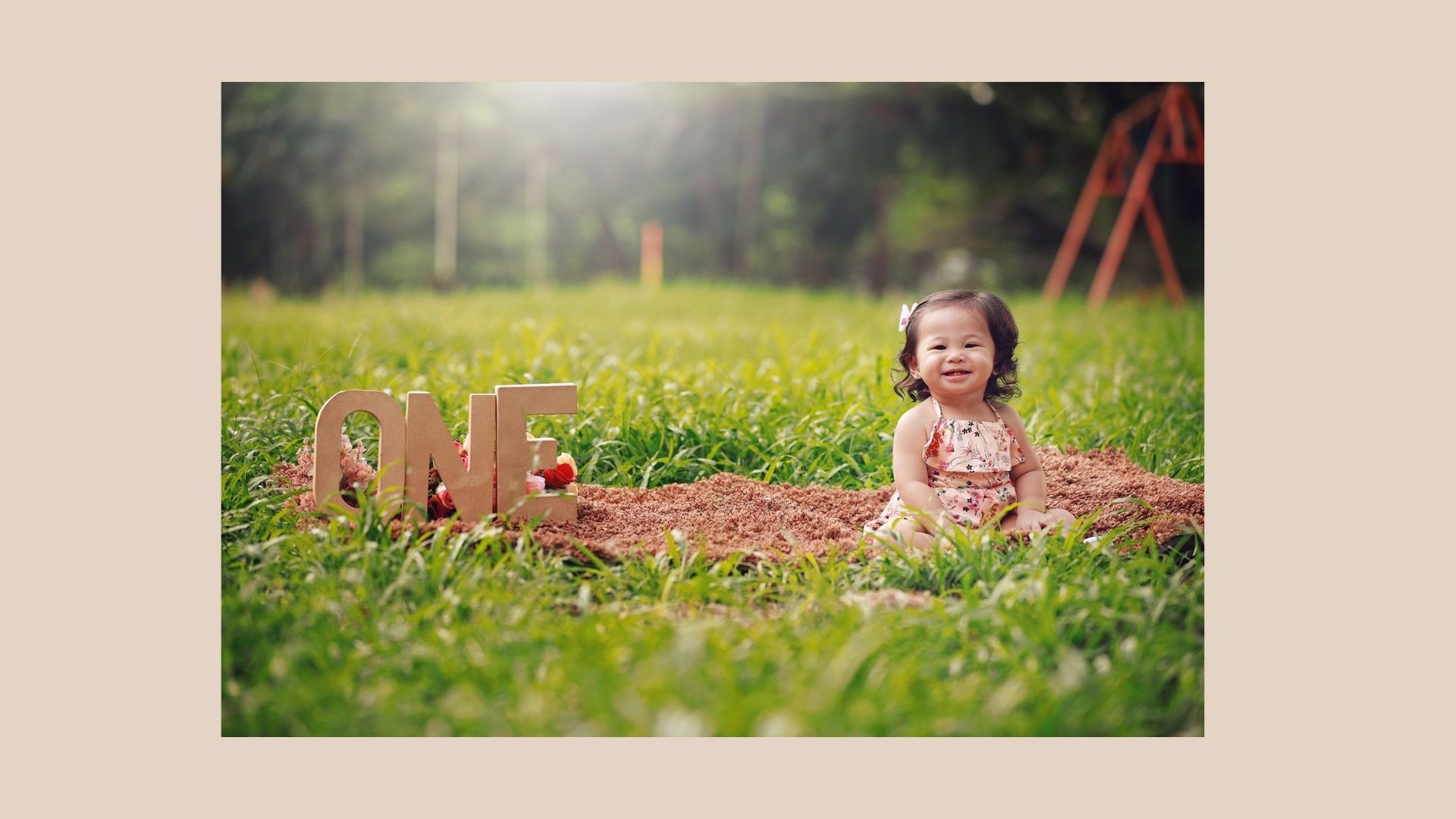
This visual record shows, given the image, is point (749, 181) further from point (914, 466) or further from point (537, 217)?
point (914, 466)

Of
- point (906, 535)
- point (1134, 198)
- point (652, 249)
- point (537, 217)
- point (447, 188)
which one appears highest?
point (447, 188)

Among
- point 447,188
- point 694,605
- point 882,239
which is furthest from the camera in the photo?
point 447,188

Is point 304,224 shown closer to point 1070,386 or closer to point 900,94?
point 900,94

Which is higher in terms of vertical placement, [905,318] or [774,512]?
[905,318]

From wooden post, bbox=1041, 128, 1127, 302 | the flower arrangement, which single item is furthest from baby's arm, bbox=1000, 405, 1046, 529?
wooden post, bbox=1041, 128, 1127, 302

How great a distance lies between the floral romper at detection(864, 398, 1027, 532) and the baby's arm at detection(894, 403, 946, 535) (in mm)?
29

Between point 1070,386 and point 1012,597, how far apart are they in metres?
2.37

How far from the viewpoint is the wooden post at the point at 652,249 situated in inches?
431

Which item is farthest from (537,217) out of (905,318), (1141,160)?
(905,318)

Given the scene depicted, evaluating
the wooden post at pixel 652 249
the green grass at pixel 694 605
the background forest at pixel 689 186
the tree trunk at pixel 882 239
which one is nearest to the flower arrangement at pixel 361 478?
the green grass at pixel 694 605

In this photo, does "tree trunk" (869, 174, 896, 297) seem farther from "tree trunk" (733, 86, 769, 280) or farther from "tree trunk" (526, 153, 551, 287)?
"tree trunk" (526, 153, 551, 287)

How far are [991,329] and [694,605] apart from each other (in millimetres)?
1179

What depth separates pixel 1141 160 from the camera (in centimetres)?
773

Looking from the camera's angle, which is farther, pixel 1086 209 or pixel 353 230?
pixel 353 230
